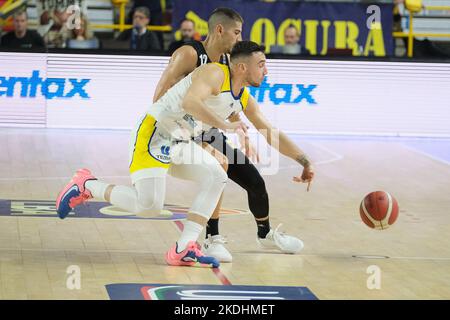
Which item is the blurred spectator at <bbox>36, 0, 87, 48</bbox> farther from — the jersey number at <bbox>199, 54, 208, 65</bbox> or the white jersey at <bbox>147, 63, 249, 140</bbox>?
the white jersey at <bbox>147, 63, 249, 140</bbox>

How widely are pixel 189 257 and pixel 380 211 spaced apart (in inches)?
64.9

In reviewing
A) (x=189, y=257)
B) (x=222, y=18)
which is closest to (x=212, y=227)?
(x=189, y=257)

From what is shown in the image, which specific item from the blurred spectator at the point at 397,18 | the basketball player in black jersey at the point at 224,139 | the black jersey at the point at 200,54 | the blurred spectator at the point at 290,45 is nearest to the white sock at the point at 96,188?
the basketball player in black jersey at the point at 224,139

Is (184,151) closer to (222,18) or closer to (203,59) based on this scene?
(203,59)

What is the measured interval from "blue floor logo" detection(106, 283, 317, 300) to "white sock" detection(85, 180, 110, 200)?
44.8 inches

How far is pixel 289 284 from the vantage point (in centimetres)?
741

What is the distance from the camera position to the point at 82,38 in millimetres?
17500

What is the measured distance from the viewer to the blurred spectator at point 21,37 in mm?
16969

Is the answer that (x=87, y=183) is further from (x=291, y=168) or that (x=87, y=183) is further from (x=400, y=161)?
(x=400, y=161)

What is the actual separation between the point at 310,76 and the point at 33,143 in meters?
4.55

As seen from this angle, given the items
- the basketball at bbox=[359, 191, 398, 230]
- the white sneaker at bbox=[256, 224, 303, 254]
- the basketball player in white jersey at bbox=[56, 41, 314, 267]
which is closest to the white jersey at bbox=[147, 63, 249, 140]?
the basketball player in white jersey at bbox=[56, 41, 314, 267]

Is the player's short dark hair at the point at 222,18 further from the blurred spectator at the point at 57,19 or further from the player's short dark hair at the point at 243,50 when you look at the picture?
the blurred spectator at the point at 57,19

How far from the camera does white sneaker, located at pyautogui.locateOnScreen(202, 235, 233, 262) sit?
26.6ft

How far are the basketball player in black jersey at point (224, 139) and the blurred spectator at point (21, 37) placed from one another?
869 centimetres
